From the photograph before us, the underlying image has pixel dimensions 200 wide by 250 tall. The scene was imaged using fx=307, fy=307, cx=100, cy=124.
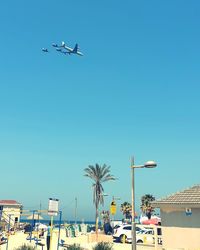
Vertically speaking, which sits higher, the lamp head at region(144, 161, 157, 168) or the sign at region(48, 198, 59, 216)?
the lamp head at region(144, 161, 157, 168)

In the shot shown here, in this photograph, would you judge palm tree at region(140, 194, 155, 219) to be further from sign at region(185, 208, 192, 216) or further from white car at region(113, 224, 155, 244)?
sign at region(185, 208, 192, 216)

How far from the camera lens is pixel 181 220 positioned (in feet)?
69.3

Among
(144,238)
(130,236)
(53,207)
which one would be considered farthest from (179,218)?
(130,236)

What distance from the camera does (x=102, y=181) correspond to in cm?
6072

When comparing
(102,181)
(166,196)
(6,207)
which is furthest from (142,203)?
(166,196)

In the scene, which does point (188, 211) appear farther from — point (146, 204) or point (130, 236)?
point (146, 204)

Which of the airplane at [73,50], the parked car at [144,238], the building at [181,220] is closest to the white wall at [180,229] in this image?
the building at [181,220]

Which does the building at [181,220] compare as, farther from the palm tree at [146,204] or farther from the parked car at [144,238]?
the palm tree at [146,204]

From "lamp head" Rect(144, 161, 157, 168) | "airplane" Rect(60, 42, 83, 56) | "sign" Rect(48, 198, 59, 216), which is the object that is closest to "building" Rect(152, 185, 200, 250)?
"sign" Rect(48, 198, 59, 216)

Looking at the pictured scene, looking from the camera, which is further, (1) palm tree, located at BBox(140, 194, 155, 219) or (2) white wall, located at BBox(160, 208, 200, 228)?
(1) palm tree, located at BBox(140, 194, 155, 219)

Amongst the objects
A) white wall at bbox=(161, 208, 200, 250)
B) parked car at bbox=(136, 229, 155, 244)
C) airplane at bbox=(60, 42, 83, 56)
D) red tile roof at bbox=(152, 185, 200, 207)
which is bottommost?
parked car at bbox=(136, 229, 155, 244)

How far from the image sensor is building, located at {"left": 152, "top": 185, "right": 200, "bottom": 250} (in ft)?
67.3

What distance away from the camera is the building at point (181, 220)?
67.3 ft

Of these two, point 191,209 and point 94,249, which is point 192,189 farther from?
point 94,249
